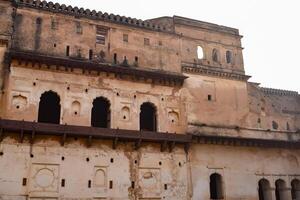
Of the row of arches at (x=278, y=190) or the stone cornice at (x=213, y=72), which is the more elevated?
the stone cornice at (x=213, y=72)

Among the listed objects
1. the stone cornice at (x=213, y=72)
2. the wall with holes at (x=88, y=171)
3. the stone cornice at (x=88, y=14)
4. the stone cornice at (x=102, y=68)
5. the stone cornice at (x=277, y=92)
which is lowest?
the wall with holes at (x=88, y=171)

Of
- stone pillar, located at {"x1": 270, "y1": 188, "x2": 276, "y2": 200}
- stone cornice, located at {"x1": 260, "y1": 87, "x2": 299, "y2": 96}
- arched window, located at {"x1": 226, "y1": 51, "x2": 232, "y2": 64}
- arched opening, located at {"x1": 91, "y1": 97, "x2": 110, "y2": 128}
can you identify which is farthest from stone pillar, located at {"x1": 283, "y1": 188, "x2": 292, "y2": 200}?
arched opening, located at {"x1": 91, "y1": 97, "x2": 110, "y2": 128}

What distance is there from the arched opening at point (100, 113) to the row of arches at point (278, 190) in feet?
30.0

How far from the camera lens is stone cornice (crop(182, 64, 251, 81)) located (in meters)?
19.6

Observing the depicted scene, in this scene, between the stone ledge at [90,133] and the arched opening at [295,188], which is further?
the arched opening at [295,188]

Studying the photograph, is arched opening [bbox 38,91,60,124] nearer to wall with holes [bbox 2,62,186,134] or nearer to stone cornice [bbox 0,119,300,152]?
wall with holes [bbox 2,62,186,134]

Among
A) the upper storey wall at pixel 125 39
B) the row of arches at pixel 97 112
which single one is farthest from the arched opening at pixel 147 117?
the upper storey wall at pixel 125 39

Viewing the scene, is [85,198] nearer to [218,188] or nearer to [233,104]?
[218,188]

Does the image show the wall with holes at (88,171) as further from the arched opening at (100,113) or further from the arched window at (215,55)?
the arched window at (215,55)

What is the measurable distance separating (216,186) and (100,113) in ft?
22.9

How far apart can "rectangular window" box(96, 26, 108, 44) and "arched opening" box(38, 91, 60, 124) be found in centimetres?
365

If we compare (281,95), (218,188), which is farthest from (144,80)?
(281,95)

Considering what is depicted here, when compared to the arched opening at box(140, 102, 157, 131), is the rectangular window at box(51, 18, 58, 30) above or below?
above

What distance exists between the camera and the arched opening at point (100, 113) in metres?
17.5
